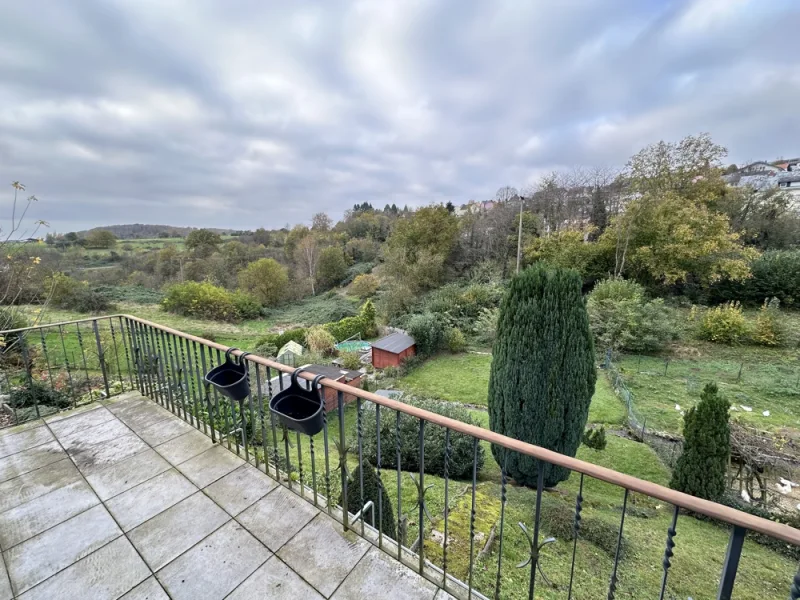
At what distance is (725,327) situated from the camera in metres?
10.3

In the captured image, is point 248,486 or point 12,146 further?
point 12,146

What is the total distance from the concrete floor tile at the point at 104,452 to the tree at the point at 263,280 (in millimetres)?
20747

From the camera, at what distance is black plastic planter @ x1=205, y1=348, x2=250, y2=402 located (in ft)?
7.23

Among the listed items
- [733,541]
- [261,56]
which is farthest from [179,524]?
[261,56]

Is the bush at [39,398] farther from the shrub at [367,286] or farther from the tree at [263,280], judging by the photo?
the tree at [263,280]

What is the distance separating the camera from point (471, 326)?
13469 mm

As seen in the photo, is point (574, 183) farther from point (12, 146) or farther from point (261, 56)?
point (12, 146)

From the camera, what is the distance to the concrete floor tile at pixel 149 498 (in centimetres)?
183

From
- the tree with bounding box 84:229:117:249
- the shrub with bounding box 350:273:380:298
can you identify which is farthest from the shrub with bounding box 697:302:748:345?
the tree with bounding box 84:229:117:249

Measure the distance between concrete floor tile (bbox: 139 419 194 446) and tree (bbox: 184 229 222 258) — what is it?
28402 mm

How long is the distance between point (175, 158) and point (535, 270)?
1121 cm

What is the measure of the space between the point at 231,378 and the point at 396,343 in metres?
9.43

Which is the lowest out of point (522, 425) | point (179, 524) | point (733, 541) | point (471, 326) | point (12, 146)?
point (471, 326)

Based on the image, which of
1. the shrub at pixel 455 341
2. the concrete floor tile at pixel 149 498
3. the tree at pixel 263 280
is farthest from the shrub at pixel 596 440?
the tree at pixel 263 280
